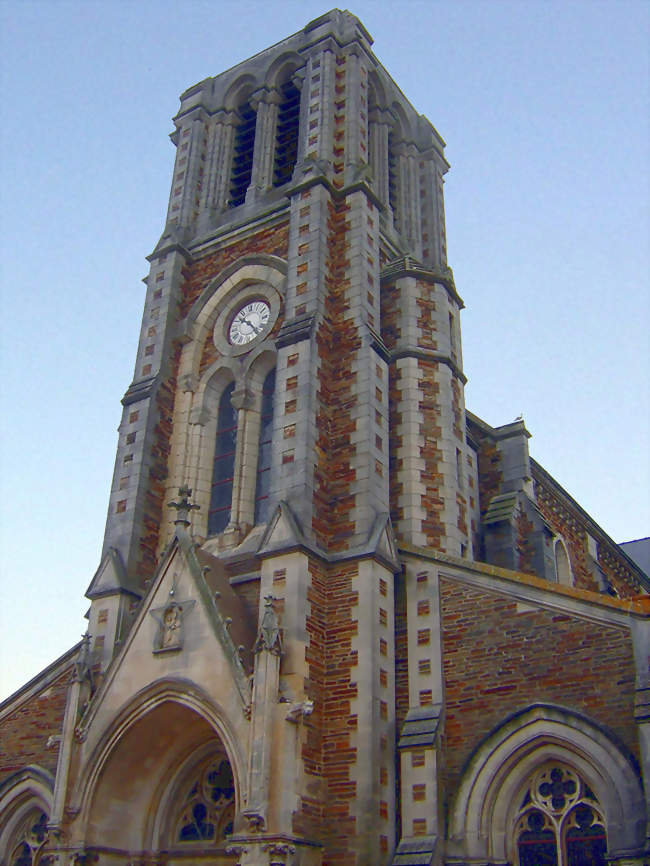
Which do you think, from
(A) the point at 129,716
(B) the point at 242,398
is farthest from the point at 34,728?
(B) the point at 242,398

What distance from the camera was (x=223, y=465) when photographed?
20828 mm

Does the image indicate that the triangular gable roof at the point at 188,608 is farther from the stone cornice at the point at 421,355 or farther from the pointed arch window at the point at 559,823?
the stone cornice at the point at 421,355

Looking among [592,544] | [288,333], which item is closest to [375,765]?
[288,333]

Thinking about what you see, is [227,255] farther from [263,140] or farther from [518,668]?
[518,668]

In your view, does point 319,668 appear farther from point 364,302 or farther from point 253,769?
point 364,302

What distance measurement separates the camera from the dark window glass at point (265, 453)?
64.2 feet

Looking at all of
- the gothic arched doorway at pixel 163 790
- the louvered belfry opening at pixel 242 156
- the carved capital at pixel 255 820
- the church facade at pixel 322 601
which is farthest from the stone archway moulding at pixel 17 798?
the louvered belfry opening at pixel 242 156

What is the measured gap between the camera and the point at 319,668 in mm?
15859

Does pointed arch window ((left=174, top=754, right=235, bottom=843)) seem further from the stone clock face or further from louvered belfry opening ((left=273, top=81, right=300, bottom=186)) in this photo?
louvered belfry opening ((left=273, top=81, right=300, bottom=186))

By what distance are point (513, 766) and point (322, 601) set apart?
4082 millimetres

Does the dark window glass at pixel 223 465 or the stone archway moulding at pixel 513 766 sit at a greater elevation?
the dark window glass at pixel 223 465

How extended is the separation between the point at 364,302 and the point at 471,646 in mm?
7598

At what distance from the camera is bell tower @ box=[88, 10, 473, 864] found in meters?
15.3

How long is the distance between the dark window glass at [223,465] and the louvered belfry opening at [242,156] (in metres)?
6.53
